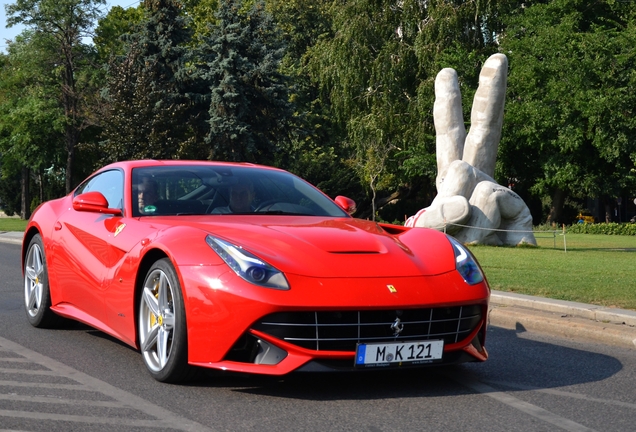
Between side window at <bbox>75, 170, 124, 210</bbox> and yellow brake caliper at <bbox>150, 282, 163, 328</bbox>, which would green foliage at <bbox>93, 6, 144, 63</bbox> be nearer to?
side window at <bbox>75, 170, 124, 210</bbox>

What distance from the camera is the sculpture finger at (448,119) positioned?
27.3m

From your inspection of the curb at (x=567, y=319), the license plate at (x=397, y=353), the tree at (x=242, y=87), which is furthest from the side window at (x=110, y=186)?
the tree at (x=242, y=87)

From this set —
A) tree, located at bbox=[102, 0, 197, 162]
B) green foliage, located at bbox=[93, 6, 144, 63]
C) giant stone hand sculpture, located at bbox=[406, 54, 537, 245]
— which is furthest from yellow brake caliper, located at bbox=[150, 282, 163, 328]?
green foliage, located at bbox=[93, 6, 144, 63]

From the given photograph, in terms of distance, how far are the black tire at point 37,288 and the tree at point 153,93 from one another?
31.6 m

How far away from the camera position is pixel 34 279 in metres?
8.23

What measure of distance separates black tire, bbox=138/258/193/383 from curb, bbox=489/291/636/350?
3.80m

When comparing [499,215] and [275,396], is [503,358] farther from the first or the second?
[499,215]

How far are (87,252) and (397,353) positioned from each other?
2753 millimetres

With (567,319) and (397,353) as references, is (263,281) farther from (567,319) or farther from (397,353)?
(567,319)

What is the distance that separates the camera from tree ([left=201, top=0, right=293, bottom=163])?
44250 millimetres

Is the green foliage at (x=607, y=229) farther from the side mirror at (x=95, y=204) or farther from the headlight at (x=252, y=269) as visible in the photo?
the headlight at (x=252, y=269)

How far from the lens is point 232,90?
44.1 meters

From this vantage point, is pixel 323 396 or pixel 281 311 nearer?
pixel 281 311

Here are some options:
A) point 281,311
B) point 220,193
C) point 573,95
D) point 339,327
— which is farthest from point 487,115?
point 281,311
